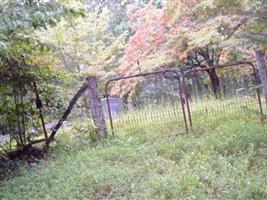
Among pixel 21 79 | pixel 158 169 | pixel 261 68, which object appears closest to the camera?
pixel 158 169

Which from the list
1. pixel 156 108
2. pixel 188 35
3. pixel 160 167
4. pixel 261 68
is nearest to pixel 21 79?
pixel 156 108

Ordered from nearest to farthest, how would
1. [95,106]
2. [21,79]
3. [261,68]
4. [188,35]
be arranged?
[261,68]
[21,79]
[95,106]
[188,35]

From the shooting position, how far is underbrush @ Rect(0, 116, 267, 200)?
4.01 metres

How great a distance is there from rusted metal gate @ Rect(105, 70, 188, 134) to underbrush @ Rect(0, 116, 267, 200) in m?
0.39

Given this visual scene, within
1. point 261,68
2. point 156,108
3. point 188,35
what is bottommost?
point 156,108

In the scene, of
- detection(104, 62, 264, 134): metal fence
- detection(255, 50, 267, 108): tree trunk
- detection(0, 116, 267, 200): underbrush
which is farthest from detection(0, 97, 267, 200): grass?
detection(255, 50, 267, 108): tree trunk

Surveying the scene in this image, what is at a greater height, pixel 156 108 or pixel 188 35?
pixel 188 35

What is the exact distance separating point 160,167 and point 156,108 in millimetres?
2424

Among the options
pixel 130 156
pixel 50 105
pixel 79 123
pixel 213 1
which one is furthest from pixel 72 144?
pixel 213 1

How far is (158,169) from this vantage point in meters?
4.81

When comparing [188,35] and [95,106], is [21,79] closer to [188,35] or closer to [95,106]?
[95,106]

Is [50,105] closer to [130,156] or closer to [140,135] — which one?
[140,135]

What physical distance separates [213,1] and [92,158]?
200 inches

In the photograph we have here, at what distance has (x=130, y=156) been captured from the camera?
5.59m
